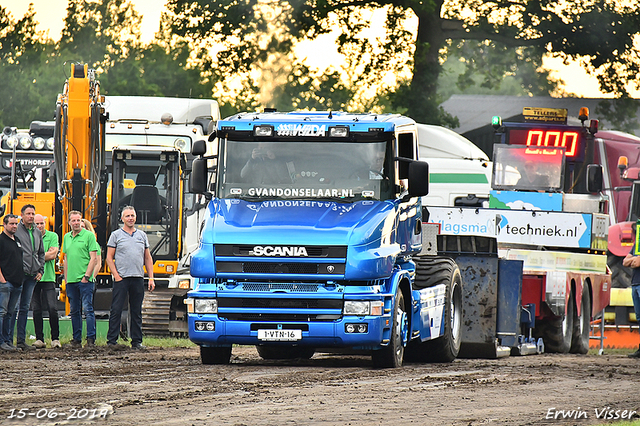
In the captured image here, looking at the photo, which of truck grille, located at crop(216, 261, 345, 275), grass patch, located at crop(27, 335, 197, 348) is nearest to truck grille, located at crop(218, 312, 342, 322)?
truck grille, located at crop(216, 261, 345, 275)

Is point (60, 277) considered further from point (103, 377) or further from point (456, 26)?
point (456, 26)

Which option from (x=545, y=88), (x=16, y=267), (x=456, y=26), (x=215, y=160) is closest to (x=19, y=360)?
(x=16, y=267)

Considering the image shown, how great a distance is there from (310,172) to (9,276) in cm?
507

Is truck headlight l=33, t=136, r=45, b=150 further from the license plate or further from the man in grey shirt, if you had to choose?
the license plate

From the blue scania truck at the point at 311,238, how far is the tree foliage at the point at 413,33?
2151cm

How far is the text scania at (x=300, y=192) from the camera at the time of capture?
1341 cm

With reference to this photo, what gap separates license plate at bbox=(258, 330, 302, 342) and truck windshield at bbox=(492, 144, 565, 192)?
458 inches

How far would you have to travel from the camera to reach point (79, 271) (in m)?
16.9

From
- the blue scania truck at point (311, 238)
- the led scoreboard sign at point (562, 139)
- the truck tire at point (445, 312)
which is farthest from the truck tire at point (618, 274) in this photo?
the blue scania truck at point (311, 238)

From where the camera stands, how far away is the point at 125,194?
20812mm

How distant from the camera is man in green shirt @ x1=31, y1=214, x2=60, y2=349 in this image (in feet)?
55.8

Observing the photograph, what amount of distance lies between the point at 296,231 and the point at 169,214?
8.37 metres

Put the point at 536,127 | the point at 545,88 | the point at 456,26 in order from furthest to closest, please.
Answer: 1. the point at 545,88
2. the point at 456,26
3. the point at 536,127

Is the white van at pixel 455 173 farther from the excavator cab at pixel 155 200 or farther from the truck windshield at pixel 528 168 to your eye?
the excavator cab at pixel 155 200
